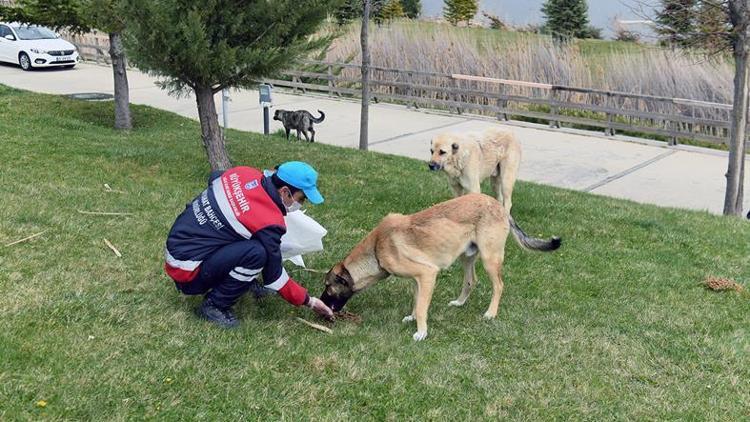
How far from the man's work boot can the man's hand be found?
1.87ft

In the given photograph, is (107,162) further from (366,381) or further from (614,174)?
(614,174)

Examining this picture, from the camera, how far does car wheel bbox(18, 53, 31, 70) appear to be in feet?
85.6

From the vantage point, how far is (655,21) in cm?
1084

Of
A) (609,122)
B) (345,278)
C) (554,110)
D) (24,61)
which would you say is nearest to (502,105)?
(554,110)

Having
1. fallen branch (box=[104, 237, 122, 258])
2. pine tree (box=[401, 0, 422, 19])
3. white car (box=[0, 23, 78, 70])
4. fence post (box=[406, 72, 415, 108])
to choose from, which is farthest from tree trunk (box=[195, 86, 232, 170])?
pine tree (box=[401, 0, 422, 19])

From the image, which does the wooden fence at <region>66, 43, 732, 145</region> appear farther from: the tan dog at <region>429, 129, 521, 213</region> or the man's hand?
the man's hand

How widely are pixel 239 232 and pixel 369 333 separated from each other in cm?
128

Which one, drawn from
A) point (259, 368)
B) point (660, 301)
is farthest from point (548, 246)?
point (259, 368)

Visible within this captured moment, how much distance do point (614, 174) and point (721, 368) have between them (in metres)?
8.95

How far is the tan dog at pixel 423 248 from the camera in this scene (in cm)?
518

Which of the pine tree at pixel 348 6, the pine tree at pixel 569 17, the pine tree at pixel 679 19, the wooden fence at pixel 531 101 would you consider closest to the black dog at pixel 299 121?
the pine tree at pixel 348 6

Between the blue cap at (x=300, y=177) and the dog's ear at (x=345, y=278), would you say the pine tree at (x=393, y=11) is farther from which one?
the blue cap at (x=300, y=177)

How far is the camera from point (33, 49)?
25.9 metres

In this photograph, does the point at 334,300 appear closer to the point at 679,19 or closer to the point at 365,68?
the point at 679,19
